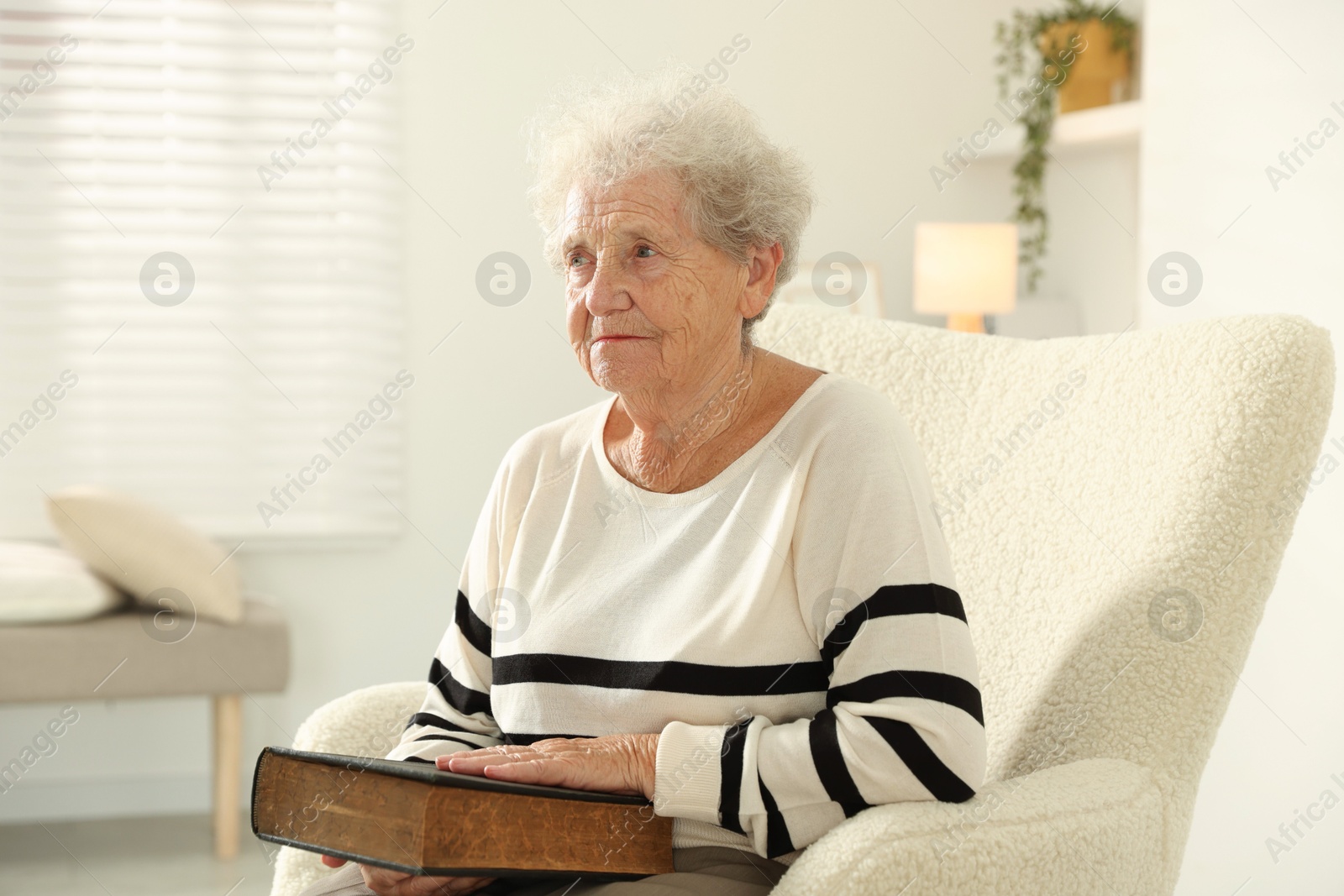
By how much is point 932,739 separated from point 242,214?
2.71m

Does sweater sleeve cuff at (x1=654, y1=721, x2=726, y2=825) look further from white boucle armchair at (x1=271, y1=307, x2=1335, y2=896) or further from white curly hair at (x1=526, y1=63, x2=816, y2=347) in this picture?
white curly hair at (x1=526, y1=63, x2=816, y2=347)

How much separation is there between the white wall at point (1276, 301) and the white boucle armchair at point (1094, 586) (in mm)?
845

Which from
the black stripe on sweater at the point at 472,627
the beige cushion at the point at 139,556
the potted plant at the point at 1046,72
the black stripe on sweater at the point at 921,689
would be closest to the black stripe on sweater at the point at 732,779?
the black stripe on sweater at the point at 921,689

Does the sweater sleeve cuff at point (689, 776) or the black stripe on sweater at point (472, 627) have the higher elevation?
the black stripe on sweater at point (472, 627)

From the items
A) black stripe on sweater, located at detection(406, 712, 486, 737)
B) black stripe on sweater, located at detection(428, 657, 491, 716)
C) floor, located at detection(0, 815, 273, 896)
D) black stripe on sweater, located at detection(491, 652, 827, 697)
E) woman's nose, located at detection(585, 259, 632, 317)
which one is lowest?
floor, located at detection(0, 815, 273, 896)

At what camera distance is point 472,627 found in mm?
1305

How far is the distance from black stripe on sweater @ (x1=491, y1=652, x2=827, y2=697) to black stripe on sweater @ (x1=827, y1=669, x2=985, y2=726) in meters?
0.08

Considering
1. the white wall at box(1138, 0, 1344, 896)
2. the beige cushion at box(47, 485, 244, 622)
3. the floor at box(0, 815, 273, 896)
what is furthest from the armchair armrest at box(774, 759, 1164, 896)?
the beige cushion at box(47, 485, 244, 622)

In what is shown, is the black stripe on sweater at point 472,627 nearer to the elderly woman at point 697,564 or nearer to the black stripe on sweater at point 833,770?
the elderly woman at point 697,564

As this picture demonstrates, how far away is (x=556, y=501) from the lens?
1293 millimetres

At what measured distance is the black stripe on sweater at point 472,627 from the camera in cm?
130

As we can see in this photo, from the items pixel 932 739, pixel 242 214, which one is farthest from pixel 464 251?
pixel 932 739

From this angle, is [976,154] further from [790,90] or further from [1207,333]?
[1207,333]

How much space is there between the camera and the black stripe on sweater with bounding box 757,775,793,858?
3.31 feet
